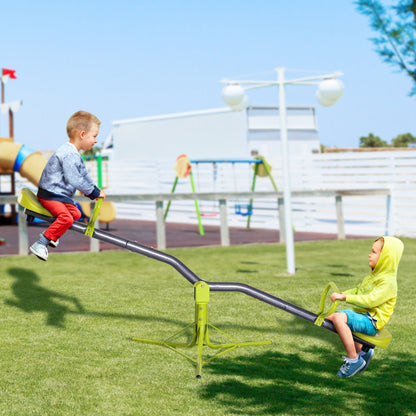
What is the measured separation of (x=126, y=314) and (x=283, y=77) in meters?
4.29

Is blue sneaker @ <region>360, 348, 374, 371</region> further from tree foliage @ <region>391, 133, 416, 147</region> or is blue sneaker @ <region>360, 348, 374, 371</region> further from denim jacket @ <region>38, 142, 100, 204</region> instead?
tree foliage @ <region>391, 133, 416, 147</region>

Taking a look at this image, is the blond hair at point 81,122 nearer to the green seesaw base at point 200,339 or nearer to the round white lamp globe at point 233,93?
the green seesaw base at point 200,339

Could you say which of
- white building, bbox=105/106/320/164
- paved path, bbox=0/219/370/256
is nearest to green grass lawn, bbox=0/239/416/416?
paved path, bbox=0/219/370/256

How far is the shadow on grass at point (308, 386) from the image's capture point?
3.80m

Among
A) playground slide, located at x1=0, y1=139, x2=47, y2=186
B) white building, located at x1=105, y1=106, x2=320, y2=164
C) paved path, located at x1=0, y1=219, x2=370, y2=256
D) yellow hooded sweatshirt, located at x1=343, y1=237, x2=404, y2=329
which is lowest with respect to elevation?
paved path, located at x1=0, y1=219, x2=370, y2=256

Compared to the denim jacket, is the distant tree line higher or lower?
higher

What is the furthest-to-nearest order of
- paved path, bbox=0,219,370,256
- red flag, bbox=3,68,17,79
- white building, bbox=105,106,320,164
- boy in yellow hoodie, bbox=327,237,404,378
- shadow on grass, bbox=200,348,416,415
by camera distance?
white building, bbox=105,106,320,164 < red flag, bbox=3,68,17,79 < paved path, bbox=0,219,370,256 < boy in yellow hoodie, bbox=327,237,404,378 < shadow on grass, bbox=200,348,416,415

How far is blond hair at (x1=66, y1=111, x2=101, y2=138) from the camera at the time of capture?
4.73 metres

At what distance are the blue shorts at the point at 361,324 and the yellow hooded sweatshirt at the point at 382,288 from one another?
0.13ft

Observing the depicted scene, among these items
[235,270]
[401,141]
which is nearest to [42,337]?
[235,270]

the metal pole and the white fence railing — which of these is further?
the white fence railing

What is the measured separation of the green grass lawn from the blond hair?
5.58 ft

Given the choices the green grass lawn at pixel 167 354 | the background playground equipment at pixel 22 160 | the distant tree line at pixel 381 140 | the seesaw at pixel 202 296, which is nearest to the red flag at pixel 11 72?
the background playground equipment at pixel 22 160

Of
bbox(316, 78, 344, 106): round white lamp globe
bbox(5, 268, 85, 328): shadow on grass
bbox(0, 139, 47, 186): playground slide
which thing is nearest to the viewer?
bbox(5, 268, 85, 328): shadow on grass
